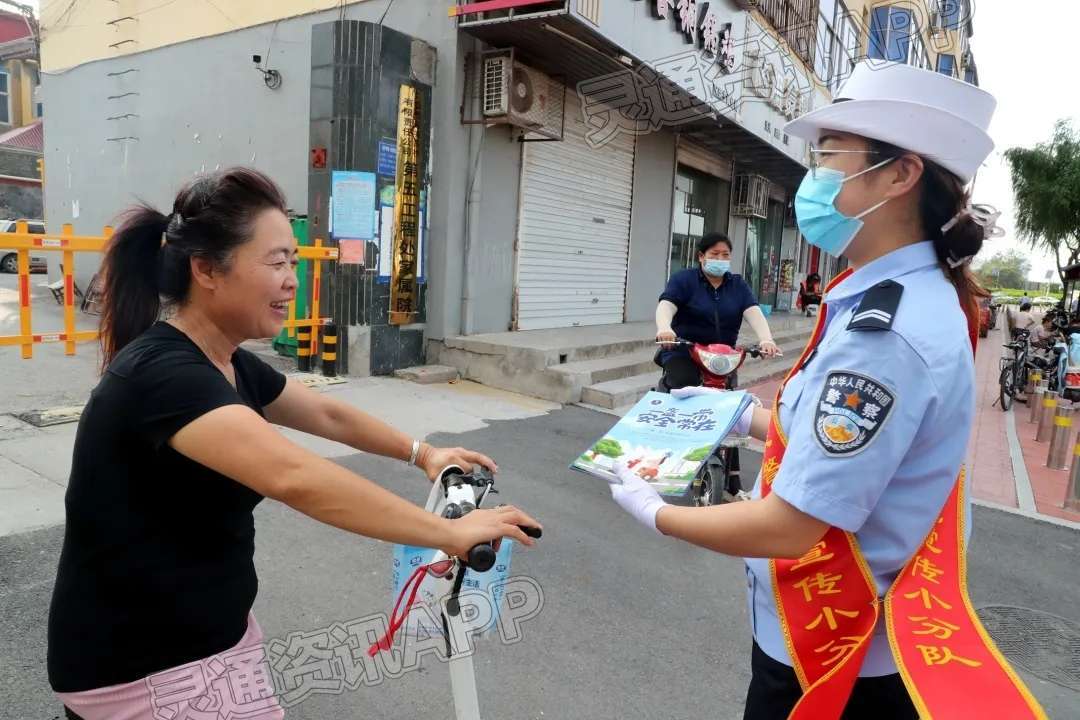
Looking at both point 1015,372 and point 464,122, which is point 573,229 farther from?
point 1015,372

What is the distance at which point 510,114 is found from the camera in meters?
8.56

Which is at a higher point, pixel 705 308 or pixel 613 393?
pixel 705 308

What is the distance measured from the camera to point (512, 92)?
28.1 feet

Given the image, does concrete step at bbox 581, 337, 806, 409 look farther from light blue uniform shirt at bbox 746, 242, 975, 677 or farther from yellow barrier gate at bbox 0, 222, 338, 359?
light blue uniform shirt at bbox 746, 242, 975, 677

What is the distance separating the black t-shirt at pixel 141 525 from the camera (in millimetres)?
1369

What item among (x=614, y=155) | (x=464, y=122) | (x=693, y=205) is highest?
(x=614, y=155)

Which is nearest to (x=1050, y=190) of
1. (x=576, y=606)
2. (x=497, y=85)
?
(x=497, y=85)

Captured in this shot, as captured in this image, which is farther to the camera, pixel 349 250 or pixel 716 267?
pixel 349 250

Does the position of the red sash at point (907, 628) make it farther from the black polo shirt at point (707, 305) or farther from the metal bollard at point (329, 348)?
the metal bollard at point (329, 348)

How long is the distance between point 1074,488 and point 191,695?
6566 millimetres

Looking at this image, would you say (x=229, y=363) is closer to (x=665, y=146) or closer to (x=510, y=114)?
(x=510, y=114)

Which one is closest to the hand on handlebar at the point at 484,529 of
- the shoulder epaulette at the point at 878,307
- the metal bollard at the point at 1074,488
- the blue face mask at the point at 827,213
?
the shoulder epaulette at the point at 878,307

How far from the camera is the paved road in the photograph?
2719 millimetres

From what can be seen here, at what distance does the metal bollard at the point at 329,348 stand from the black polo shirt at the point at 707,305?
439 centimetres
